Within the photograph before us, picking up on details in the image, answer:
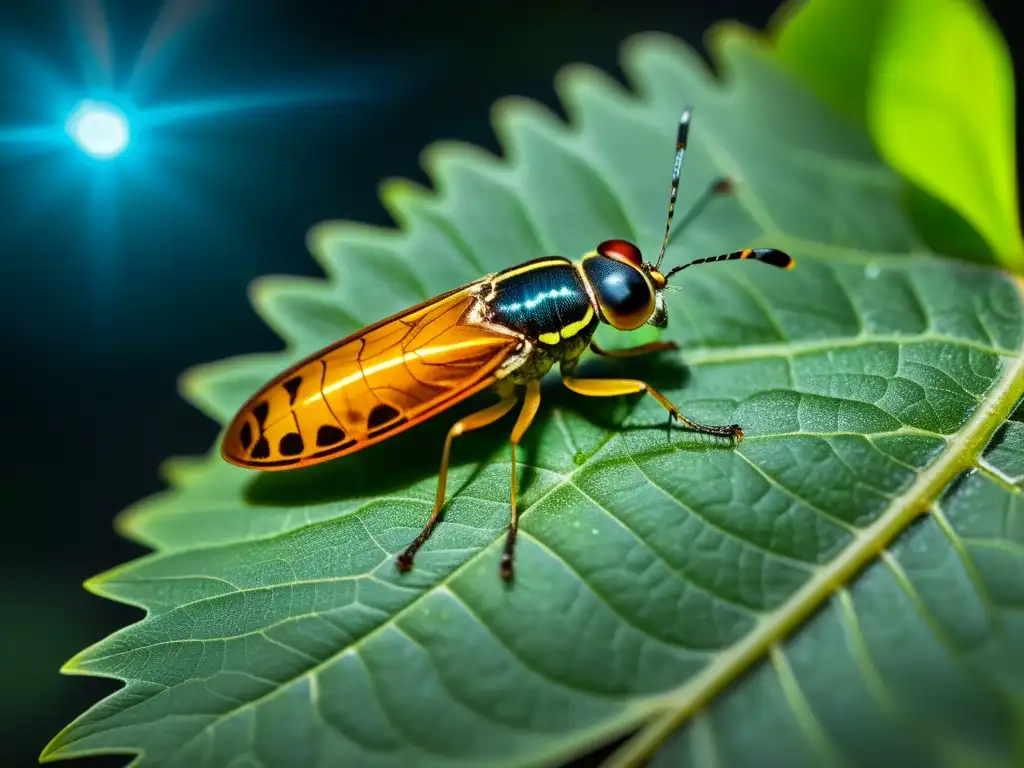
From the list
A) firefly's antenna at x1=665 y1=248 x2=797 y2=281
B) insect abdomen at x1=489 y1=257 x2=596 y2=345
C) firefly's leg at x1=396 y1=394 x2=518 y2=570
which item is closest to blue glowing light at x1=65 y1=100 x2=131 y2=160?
insect abdomen at x1=489 y1=257 x2=596 y2=345

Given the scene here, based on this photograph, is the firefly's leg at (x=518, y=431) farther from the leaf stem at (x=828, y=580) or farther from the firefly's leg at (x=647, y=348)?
the leaf stem at (x=828, y=580)

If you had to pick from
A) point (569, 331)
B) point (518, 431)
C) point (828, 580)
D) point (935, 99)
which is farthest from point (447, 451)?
point (935, 99)

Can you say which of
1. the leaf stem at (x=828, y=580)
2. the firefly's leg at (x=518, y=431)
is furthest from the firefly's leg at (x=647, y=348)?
the leaf stem at (x=828, y=580)

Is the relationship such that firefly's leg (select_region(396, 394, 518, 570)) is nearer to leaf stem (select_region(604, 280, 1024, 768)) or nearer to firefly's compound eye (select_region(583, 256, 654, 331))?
firefly's compound eye (select_region(583, 256, 654, 331))

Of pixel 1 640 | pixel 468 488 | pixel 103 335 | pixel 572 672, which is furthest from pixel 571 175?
pixel 1 640

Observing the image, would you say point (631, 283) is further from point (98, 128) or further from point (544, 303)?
point (98, 128)
